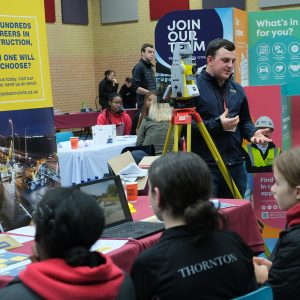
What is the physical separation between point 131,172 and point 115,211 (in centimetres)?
82

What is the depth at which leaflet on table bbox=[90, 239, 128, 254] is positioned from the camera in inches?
87.8

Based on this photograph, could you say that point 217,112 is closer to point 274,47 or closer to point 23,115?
point 23,115

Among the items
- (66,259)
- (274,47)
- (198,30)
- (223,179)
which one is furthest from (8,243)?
(274,47)

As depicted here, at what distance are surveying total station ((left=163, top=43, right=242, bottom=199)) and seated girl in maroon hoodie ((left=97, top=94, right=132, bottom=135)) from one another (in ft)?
11.2

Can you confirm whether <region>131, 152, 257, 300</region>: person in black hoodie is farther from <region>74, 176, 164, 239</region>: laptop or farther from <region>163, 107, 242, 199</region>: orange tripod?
<region>163, 107, 242, 199</region>: orange tripod

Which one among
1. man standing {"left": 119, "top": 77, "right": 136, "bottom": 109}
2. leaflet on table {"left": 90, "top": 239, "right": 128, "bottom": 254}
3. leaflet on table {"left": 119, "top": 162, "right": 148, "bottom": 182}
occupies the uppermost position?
man standing {"left": 119, "top": 77, "right": 136, "bottom": 109}

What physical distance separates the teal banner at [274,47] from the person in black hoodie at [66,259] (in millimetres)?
4618

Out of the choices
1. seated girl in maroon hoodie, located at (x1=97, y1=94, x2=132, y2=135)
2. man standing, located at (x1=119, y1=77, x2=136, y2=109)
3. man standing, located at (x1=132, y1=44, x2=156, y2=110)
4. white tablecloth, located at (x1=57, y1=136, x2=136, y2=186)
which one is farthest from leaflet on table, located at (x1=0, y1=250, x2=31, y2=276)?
man standing, located at (x1=119, y1=77, x2=136, y2=109)

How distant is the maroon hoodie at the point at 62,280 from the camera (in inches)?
51.8

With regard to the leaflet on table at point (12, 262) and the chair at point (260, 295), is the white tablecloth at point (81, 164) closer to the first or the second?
the leaflet on table at point (12, 262)

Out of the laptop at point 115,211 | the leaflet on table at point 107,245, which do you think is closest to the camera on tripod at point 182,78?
the laptop at point 115,211

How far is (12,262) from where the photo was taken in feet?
7.01

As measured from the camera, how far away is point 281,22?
5703 millimetres

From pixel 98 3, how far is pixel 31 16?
10411 millimetres
